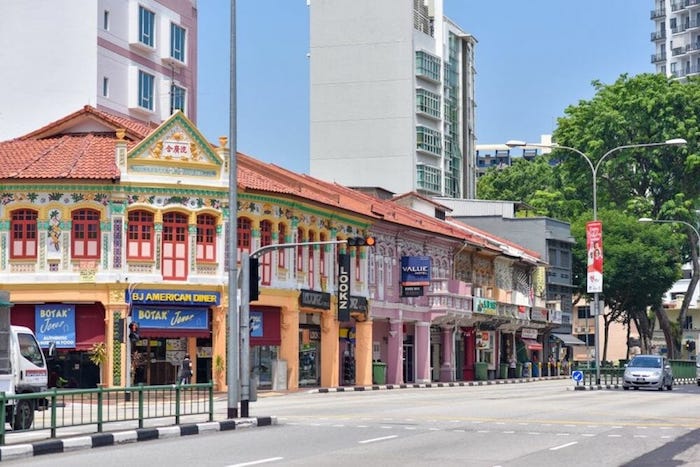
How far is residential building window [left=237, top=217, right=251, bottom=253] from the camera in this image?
53.3 metres

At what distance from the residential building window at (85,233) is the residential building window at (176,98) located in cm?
1905

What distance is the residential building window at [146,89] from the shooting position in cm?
6656

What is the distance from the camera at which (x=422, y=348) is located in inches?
2773

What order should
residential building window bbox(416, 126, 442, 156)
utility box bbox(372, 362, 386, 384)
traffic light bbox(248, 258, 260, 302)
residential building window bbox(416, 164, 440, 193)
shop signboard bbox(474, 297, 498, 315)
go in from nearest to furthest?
traffic light bbox(248, 258, 260, 302) → utility box bbox(372, 362, 386, 384) → shop signboard bbox(474, 297, 498, 315) → residential building window bbox(416, 164, 440, 193) → residential building window bbox(416, 126, 442, 156)

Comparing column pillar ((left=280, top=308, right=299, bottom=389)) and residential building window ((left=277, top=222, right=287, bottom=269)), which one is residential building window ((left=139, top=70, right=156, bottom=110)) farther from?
column pillar ((left=280, top=308, right=299, bottom=389))

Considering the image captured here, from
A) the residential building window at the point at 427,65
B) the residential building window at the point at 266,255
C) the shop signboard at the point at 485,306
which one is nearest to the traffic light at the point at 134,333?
the residential building window at the point at 266,255

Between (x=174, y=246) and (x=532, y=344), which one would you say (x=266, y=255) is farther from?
(x=532, y=344)

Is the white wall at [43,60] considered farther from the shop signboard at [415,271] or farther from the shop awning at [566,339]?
the shop awning at [566,339]

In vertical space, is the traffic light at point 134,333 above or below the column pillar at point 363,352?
above

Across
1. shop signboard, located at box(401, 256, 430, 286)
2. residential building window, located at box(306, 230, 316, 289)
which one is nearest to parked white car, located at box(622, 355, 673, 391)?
shop signboard, located at box(401, 256, 430, 286)

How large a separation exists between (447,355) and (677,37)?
94.6m

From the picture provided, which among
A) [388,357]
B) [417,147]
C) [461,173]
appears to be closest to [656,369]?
[388,357]

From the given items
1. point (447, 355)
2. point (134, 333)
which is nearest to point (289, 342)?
point (134, 333)

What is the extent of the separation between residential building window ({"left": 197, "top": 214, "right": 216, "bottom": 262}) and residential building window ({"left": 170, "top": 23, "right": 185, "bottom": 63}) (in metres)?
18.7
